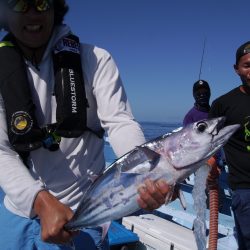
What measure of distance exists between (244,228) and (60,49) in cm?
288

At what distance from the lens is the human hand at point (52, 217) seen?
190 centimetres

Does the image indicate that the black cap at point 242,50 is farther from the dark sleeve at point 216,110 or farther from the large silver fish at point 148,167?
the large silver fish at point 148,167

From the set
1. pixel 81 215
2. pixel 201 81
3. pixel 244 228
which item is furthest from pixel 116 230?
pixel 201 81

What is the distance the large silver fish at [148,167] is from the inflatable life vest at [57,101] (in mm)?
426

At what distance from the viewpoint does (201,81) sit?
272 inches

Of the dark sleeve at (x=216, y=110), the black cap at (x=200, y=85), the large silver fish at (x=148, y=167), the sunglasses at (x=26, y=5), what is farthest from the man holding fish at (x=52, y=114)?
the black cap at (x=200, y=85)

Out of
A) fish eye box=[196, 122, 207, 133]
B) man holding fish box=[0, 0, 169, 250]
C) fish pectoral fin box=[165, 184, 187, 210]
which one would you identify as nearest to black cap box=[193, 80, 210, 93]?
man holding fish box=[0, 0, 169, 250]

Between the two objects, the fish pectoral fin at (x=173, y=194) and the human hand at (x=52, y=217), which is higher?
the fish pectoral fin at (x=173, y=194)

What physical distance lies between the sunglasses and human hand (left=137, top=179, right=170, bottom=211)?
3.78ft

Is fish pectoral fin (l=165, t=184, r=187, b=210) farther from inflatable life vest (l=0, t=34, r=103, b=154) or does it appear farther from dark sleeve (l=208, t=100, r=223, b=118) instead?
dark sleeve (l=208, t=100, r=223, b=118)

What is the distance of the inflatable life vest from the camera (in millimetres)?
2275

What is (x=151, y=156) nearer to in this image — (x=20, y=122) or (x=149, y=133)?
(x=20, y=122)

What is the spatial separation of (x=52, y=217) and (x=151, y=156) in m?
0.55

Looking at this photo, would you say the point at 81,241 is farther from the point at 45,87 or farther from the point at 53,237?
the point at 45,87
